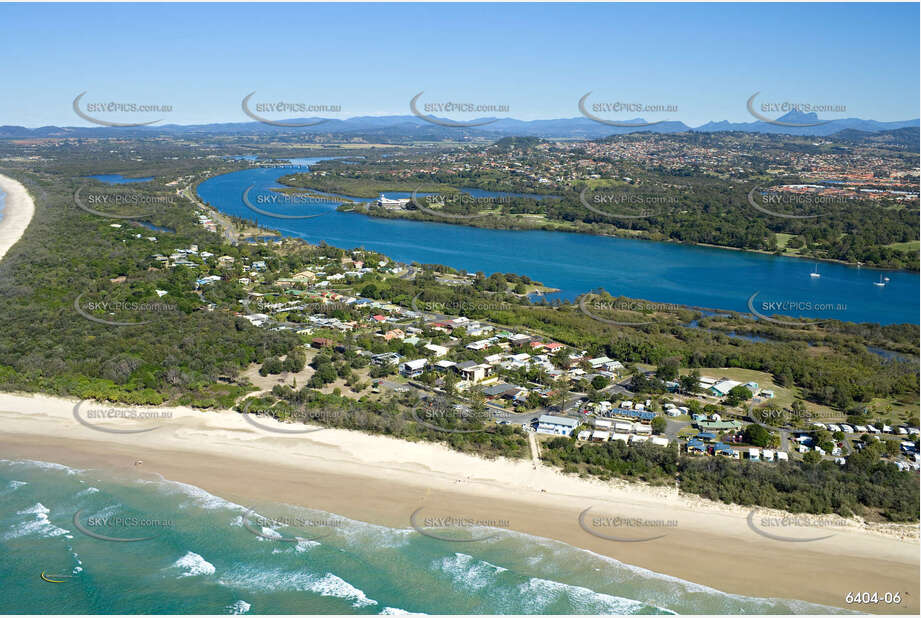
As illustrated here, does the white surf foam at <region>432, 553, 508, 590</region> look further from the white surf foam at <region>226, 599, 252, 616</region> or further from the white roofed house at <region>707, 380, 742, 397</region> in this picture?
the white roofed house at <region>707, 380, 742, 397</region>

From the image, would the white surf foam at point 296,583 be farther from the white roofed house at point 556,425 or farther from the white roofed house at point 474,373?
the white roofed house at point 474,373

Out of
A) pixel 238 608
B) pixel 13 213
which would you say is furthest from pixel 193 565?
pixel 13 213

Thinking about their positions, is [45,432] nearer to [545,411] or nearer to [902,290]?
[545,411]

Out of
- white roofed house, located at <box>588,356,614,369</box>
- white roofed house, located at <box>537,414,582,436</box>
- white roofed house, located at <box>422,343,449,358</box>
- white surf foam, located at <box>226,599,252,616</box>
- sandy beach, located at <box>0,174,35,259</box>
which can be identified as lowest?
white surf foam, located at <box>226,599,252,616</box>

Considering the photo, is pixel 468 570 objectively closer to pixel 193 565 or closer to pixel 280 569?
pixel 280 569

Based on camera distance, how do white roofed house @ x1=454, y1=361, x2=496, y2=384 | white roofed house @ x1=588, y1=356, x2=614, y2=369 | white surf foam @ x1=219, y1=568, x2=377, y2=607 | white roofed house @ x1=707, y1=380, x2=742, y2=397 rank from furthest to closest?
white roofed house @ x1=588, y1=356, x2=614, y2=369, white roofed house @ x1=454, y1=361, x2=496, y2=384, white roofed house @ x1=707, y1=380, x2=742, y2=397, white surf foam @ x1=219, y1=568, x2=377, y2=607

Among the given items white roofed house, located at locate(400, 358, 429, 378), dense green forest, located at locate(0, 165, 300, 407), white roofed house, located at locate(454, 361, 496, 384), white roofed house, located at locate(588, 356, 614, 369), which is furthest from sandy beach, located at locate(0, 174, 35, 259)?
white roofed house, located at locate(588, 356, 614, 369)

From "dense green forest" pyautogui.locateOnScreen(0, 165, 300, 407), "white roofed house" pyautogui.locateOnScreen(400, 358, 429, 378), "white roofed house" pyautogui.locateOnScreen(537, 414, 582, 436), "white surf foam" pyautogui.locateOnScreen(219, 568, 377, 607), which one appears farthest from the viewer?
"white roofed house" pyautogui.locateOnScreen(400, 358, 429, 378)
